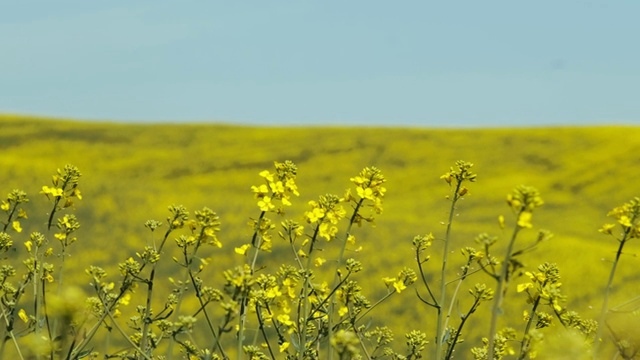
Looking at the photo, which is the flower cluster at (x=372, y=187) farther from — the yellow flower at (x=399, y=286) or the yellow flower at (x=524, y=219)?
the yellow flower at (x=524, y=219)

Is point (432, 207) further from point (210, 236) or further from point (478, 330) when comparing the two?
point (210, 236)

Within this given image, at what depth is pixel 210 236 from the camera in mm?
4059

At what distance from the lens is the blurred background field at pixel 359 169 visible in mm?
17781

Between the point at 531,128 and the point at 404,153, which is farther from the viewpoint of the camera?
the point at 531,128

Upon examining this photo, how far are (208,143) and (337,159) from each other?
21.3 feet

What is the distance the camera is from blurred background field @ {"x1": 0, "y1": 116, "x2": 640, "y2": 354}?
17781 mm

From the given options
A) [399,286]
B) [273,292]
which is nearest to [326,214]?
[273,292]

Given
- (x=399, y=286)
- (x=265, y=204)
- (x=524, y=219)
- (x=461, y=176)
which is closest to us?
(x=524, y=219)

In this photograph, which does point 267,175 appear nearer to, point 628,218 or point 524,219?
point 628,218

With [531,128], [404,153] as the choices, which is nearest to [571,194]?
[404,153]

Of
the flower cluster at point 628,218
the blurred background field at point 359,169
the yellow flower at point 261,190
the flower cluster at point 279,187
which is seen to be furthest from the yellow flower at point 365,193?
the blurred background field at point 359,169

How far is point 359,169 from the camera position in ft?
113

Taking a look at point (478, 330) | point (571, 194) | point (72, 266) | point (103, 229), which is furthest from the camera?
point (571, 194)

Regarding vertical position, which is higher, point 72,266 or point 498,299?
point 498,299
